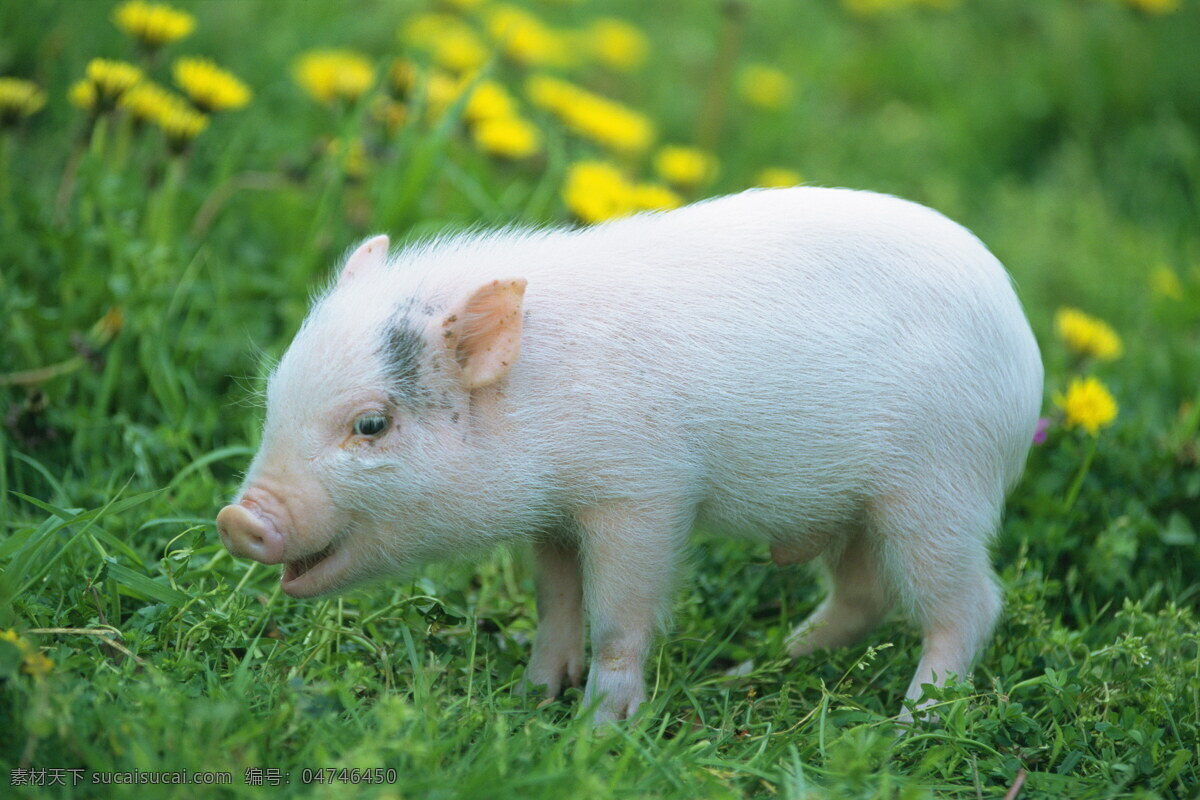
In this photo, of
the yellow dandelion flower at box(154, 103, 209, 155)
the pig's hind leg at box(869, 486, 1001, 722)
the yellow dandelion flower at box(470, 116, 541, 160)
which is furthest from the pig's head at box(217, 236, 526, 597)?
the yellow dandelion flower at box(470, 116, 541, 160)

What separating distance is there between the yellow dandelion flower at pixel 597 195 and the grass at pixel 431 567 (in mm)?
365

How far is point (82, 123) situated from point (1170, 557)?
4.21m

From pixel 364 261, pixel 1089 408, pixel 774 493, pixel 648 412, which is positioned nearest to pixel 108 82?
pixel 364 261

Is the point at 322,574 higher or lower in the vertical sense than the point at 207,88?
lower

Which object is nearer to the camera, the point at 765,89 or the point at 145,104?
the point at 145,104

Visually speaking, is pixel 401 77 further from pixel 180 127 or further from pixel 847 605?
pixel 847 605

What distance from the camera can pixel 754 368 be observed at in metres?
2.97

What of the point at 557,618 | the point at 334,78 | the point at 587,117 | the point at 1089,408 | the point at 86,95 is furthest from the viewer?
the point at 587,117

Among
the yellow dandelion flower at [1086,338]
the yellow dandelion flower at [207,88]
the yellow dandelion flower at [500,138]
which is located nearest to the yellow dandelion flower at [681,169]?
the yellow dandelion flower at [500,138]

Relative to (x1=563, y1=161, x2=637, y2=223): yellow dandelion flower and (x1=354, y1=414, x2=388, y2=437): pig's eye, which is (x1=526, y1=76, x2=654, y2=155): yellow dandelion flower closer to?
(x1=563, y1=161, x2=637, y2=223): yellow dandelion flower

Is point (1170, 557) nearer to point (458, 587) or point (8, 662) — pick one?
point (458, 587)

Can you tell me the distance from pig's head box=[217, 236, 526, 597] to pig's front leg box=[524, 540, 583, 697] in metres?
0.44

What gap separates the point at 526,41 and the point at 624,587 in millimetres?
3680

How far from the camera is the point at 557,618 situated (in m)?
3.22
